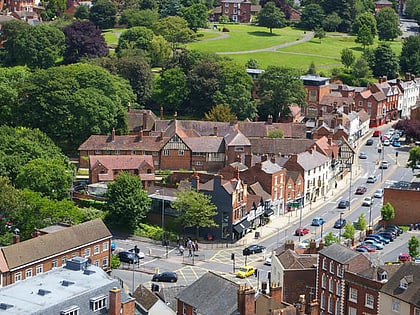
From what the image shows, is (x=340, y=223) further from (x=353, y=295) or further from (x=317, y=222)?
(x=353, y=295)

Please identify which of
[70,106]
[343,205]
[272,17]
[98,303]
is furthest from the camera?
[272,17]

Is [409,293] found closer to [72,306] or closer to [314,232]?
[72,306]

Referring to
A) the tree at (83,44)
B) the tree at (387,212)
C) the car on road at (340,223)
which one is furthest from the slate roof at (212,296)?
the tree at (83,44)

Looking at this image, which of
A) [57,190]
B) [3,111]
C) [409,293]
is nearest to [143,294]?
[409,293]

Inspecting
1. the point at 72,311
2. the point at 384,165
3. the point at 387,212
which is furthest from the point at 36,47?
the point at 72,311

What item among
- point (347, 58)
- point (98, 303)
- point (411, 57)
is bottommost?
Result: point (411, 57)

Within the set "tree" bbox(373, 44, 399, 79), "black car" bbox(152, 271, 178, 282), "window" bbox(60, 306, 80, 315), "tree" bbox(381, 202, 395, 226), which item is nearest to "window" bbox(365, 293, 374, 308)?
"black car" bbox(152, 271, 178, 282)

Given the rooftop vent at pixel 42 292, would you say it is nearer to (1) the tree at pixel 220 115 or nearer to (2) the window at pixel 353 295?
(2) the window at pixel 353 295
